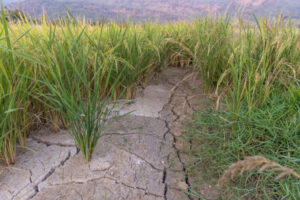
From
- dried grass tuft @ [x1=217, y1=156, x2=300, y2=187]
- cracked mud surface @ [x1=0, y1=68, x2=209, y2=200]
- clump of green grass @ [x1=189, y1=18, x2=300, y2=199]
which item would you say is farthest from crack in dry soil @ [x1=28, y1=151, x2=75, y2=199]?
dried grass tuft @ [x1=217, y1=156, x2=300, y2=187]

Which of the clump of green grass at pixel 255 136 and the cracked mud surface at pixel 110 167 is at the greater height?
the clump of green grass at pixel 255 136

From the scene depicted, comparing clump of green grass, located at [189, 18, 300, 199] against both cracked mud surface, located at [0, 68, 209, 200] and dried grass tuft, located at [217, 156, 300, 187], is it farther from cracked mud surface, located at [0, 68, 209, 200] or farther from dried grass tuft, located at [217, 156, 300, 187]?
dried grass tuft, located at [217, 156, 300, 187]

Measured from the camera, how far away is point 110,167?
4.35ft

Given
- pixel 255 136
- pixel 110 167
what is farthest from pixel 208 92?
pixel 110 167

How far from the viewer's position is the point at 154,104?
2.15 m

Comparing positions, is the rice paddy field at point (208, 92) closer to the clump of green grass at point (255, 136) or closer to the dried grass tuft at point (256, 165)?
the clump of green grass at point (255, 136)

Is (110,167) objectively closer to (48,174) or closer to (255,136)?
(48,174)

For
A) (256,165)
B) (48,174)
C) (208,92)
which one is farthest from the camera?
(208,92)

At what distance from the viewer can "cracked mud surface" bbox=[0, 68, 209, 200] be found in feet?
3.88

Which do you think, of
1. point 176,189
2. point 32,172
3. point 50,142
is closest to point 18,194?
point 32,172

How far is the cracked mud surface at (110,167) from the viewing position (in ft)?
3.88

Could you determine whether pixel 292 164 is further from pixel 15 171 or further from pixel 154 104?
pixel 15 171

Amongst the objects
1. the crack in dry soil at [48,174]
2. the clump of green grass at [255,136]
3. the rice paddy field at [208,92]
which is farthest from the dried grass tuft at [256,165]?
the crack in dry soil at [48,174]

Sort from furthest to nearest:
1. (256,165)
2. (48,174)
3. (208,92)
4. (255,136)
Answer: (208,92) < (255,136) < (48,174) < (256,165)
